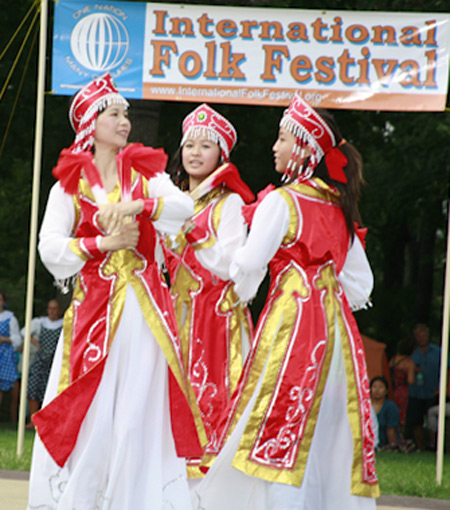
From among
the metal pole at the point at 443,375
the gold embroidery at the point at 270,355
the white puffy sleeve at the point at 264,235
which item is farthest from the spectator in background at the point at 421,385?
the white puffy sleeve at the point at 264,235

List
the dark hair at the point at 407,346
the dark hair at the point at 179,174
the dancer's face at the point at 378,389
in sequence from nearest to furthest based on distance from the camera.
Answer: the dark hair at the point at 179,174, the dancer's face at the point at 378,389, the dark hair at the point at 407,346

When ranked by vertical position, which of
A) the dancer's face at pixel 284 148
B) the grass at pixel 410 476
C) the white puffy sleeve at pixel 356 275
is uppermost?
the dancer's face at pixel 284 148

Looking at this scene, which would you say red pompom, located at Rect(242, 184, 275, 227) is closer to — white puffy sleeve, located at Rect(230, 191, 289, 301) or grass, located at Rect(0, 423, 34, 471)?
white puffy sleeve, located at Rect(230, 191, 289, 301)

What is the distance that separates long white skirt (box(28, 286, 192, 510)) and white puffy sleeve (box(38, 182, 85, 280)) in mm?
276

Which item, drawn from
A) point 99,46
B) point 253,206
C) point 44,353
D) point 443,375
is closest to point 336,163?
point 253,206

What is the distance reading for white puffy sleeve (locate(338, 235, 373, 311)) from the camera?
16.0ft

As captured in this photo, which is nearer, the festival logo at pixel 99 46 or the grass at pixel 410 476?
the grass at pixel 410 476

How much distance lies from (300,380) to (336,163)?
3.22 ft

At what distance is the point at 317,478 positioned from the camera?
440 centimetres

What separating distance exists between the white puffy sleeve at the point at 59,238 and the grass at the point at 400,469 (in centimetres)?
326

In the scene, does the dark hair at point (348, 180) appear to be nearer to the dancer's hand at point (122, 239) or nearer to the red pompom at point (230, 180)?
the dancer's hand at point (122, 239)

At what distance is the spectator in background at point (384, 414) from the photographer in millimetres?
10633

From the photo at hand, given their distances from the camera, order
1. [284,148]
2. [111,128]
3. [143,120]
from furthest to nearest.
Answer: [143,120] → [284,148] → [111,128]

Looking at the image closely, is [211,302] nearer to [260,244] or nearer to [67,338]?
[260,244]
